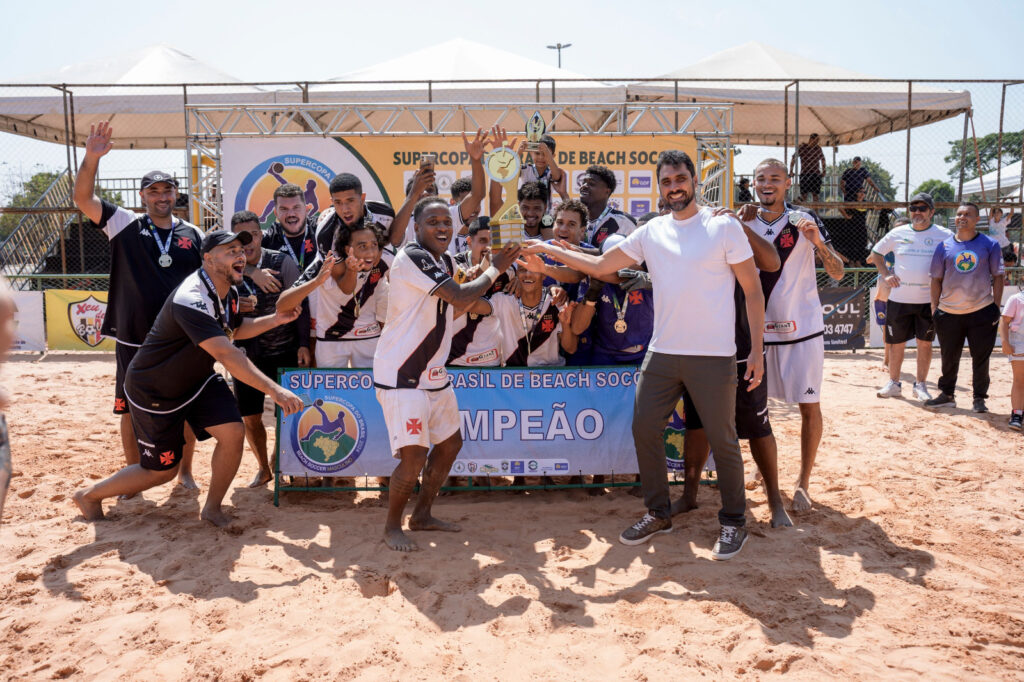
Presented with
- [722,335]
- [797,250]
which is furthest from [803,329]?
[722,335]

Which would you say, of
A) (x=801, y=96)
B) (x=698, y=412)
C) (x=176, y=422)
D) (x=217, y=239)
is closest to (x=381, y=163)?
(x=217, y=239)

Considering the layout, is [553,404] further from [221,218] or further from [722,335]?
[221,218]

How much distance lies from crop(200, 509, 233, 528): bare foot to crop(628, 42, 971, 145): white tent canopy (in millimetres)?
12146

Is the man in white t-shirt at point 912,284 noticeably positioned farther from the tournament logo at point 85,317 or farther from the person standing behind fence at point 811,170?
the tournament logo at point 85,317

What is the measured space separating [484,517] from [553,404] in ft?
2.98

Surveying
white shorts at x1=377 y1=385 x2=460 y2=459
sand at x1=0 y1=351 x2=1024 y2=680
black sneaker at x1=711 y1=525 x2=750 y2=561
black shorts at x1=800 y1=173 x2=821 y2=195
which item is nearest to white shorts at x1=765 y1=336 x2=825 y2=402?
sand at x1=0 y1=351 x2=1024 y2=680

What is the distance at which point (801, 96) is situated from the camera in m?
16.1

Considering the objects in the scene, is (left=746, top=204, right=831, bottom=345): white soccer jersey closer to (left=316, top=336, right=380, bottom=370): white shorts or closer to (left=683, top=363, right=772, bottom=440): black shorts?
(left=683, top=363, right=772, bottom=440): black shorts

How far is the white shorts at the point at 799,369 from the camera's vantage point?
484 cm

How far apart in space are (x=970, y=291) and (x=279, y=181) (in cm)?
853

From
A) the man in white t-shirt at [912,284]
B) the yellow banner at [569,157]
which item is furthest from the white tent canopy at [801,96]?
the man in white t-shirt at [912,284]

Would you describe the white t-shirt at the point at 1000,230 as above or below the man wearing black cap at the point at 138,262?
above

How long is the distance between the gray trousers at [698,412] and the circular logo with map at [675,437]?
0.90 m

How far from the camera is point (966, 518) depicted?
16.1 ft
